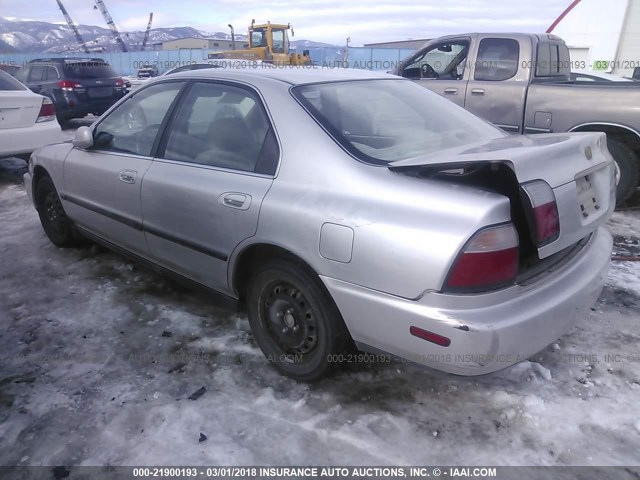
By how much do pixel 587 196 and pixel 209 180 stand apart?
189 cm

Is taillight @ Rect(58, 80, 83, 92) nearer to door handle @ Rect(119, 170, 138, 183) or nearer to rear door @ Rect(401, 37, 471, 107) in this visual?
rear door @ Rect(401, 37, 471, 107)

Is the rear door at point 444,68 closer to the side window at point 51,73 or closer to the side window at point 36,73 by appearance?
the side window at point 51,73

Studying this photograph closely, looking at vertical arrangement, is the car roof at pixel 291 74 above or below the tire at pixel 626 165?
above

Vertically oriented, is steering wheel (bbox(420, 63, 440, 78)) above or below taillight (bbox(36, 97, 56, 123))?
above

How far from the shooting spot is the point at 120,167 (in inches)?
132

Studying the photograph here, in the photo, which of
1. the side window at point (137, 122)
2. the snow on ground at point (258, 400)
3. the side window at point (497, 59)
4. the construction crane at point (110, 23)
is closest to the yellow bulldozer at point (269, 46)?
the side window at point (497, 59)

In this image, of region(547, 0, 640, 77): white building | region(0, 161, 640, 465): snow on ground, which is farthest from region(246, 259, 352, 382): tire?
region(547, 0, 640, 77): white building

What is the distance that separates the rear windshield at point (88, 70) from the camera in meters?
11.2

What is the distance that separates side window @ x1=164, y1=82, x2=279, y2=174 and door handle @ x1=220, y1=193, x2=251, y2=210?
6.0 inches

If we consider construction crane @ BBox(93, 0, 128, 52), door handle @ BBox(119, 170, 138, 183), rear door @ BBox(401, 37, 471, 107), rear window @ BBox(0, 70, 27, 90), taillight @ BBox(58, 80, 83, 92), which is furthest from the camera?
construction crane @ BBox(93, 0, 128, 52)

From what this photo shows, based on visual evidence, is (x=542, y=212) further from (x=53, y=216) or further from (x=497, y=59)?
(x=497, y=59)

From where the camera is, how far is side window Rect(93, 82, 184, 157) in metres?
3.24

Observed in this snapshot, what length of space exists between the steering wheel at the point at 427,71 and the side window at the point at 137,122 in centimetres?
430

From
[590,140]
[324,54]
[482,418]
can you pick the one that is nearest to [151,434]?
[482,418]
